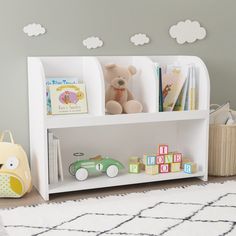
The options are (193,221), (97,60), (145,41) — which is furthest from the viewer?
(145,41)

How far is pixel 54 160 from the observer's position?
244 centimetres

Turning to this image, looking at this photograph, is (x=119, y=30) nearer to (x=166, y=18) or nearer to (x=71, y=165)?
(x=166, y=18)

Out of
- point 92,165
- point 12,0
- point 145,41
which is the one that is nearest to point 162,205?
point 92,165

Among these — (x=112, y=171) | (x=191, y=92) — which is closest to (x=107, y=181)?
(x=112, y=171)

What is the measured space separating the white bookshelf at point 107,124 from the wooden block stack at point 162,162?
46 millimetres

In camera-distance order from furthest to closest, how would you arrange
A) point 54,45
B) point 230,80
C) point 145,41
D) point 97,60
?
1. point 230,80
2. point 145,41
3. point 54,45
4. point 97,60

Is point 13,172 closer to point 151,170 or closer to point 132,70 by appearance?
point 151,170

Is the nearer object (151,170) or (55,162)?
(55,162)

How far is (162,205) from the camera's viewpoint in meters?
2.25

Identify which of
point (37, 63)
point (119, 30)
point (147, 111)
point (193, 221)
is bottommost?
point (193, 221)

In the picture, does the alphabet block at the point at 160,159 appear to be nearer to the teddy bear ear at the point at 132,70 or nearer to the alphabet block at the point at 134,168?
the alphabet block at the point at 134,168

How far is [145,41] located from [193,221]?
1.25 meters

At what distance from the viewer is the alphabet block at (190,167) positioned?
8.71ft

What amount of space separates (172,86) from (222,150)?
501 mm
